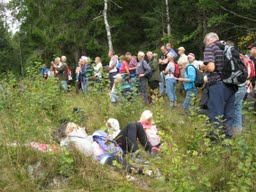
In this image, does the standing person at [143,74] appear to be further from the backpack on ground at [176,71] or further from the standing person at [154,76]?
the backpack on ground at [176,71]

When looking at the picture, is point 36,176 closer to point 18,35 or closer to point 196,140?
point 196,140

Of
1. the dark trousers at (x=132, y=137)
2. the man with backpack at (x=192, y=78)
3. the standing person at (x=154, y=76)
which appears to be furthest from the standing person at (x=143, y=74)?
the dark trousers at (x=132, y=137)

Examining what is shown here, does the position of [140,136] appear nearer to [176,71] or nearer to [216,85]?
[216,85]

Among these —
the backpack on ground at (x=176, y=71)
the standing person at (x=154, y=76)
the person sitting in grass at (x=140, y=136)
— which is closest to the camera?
the person sitting in grass at (x=140, y=136)

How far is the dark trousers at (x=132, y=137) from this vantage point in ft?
25.0

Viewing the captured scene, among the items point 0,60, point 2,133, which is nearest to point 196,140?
point 2,133

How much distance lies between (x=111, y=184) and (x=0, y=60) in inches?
877

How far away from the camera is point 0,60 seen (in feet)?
86.5

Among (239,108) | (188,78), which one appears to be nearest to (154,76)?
(188,78)

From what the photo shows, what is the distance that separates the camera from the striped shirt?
682 cm

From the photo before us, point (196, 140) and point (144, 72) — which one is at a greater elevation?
point (144, 72)

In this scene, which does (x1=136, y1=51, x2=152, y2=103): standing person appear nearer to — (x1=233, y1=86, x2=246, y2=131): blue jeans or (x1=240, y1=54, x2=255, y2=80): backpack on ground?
(x1=240, y1=54, x2=255, y2=80): backpack on ground

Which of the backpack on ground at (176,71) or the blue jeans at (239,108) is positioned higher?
the backpack on ground at (176,71)

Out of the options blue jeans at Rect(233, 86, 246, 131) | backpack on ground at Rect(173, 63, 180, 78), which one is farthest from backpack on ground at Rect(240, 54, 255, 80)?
blue jeans at Rect(233, 86, 246, 131)
